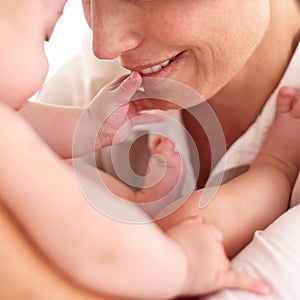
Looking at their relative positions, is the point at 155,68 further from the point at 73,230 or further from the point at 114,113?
the point at 73,230

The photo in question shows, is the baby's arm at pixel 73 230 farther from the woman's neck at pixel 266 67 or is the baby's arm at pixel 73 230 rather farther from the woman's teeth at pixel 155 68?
the woman's neck at pixel 266 67

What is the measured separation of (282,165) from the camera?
0.90m

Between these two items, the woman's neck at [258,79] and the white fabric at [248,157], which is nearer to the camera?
the white fabric at [248,157]

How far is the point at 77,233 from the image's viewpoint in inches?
22.0

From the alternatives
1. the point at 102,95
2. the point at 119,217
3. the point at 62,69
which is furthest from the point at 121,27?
the point at 62,69

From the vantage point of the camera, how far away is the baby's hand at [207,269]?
25.1 inches

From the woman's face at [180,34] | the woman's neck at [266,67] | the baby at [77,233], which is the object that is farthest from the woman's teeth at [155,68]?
the baby at [77,233]

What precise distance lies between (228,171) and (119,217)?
40 cm

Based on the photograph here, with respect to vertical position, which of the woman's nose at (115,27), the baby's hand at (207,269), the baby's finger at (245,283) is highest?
the woman's nose at (115,27)

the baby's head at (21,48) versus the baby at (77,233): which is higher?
the baby's head at (21,48)

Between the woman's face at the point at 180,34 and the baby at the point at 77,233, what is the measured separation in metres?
0.20

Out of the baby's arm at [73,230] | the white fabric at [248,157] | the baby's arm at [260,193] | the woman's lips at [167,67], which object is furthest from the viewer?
the woman's lips at [167,67]

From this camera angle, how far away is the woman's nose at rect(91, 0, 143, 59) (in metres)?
0.85

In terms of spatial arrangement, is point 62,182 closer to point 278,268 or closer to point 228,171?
point 278,268
